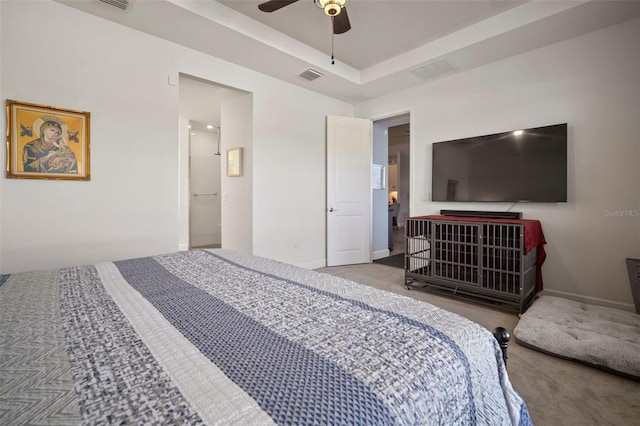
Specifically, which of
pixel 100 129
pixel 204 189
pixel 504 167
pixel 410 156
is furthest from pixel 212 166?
pixel 504 167

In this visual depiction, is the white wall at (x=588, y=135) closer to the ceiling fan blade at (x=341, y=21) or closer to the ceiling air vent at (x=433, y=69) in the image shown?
the ceiling air vent at (x=433, y=69)

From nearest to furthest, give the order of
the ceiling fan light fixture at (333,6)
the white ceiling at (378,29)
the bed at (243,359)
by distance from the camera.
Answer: the bed at (243,359) → the ceiling fan light fixture at (333,6) → the white ceiling at (378,29)

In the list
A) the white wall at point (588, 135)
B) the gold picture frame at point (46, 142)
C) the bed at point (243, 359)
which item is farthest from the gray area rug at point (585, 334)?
the gold picture frame at point (46, 142)

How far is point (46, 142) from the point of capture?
91.3 inches

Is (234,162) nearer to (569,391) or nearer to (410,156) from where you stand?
(410,156)

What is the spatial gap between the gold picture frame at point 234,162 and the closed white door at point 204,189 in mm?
2384

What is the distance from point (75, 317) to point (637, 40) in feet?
14.4

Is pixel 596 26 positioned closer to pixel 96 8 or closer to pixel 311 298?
pixel 311 298

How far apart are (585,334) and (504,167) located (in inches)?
72.7

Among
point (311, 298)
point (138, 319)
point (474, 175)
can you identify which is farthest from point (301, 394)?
point (474, 175)

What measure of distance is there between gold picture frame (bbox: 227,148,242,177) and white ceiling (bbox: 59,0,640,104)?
1.11 m

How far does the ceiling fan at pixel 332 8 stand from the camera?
207 centimetres

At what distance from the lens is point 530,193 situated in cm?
Answer: 300

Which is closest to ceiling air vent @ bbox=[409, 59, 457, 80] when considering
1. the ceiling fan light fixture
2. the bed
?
the ceiling fan light fixture
